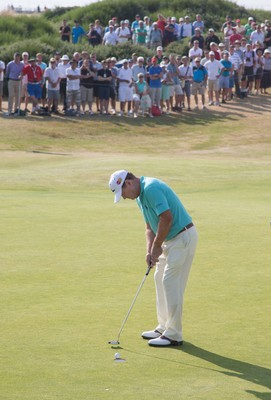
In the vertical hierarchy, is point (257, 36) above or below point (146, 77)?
above

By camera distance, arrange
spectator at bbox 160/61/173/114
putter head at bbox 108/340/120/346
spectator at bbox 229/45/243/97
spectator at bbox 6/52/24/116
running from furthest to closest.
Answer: spectator at bbox 229/45/243/97, spectator at bbox 160/61/173/114, spectator at bbox 6/52/24/116, putter head at bbox 108/340/120/346

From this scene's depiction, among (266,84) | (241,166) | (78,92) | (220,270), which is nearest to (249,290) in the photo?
(220,270)

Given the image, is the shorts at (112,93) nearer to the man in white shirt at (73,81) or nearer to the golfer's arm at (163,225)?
the man in white shirt at (73,81)

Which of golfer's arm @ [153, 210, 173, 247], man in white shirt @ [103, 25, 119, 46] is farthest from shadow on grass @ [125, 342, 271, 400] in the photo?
man in white shirt @ [103, 25, 119, 46]

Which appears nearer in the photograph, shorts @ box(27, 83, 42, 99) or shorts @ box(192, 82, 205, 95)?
shorts @ box(27, 83, 42, 99)

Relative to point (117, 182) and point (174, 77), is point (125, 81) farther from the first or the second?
point (117, 182)

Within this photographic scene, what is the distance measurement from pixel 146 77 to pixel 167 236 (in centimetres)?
2821

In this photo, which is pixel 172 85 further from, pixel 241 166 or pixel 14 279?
pixel 14 279

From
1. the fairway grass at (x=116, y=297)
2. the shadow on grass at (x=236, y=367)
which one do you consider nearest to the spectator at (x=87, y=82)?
the fairway grass at (x=116, y=297)

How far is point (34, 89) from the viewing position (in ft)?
116

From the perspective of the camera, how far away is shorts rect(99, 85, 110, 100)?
36.8 m

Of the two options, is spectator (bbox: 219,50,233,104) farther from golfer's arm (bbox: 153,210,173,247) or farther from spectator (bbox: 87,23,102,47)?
golfer's arm (bbox: 153,210,173,247)

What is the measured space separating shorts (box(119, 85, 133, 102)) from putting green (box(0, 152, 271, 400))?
15.0 meters

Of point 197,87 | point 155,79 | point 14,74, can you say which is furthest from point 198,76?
point 14,74
